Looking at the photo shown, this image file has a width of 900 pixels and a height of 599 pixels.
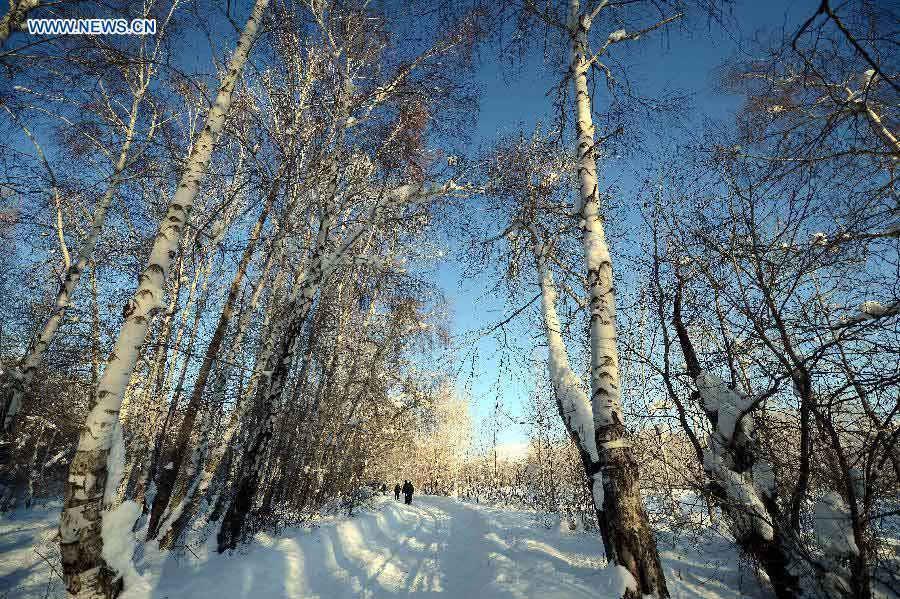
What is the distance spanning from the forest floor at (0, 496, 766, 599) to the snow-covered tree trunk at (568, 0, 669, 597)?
0.23 meters

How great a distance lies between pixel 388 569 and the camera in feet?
20.5

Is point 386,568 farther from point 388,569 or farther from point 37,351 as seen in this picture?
point 37,351

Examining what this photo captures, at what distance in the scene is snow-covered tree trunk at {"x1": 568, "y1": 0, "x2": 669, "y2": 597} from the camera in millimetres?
2660

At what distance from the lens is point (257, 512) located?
7.79m

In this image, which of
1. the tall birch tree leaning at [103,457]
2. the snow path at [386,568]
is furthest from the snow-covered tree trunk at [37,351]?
the snow path at [386,568]

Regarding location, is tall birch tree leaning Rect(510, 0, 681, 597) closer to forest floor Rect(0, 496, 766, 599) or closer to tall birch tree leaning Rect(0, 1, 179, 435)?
forest floor Rect(0, 496, 766, 599)

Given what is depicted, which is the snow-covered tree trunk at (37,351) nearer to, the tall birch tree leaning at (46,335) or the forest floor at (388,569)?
the tall birch tree leaning at (46,335)

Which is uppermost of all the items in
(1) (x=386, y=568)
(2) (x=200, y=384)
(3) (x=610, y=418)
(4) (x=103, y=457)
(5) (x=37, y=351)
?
(5) (x=37, y=351)

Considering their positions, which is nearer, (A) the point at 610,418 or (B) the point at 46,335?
(A) the point at 610,418

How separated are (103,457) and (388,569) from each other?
498cm

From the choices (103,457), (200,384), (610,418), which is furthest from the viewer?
(200,384)

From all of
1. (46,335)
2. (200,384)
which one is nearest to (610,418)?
(200,384)

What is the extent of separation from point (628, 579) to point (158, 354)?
31.7 feet

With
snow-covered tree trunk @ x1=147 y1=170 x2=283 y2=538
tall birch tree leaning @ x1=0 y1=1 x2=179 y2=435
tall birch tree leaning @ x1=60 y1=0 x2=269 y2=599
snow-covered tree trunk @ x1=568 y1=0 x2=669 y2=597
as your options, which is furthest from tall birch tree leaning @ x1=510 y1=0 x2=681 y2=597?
tall birch tree leaning @ x1=0 y1=1 x2=179 y2=435
